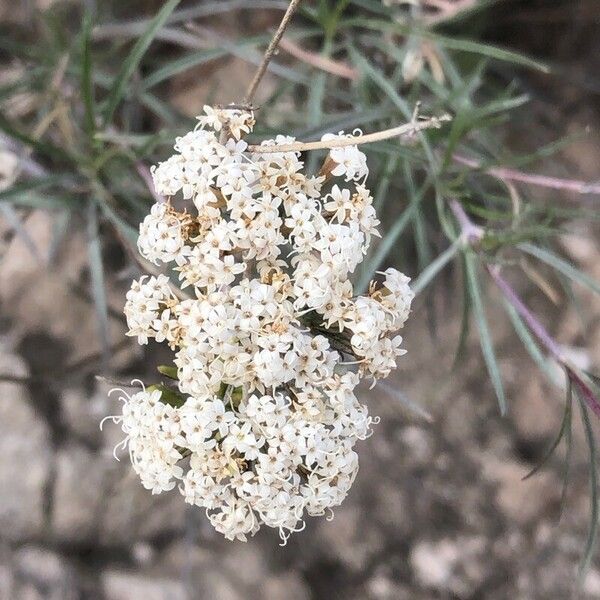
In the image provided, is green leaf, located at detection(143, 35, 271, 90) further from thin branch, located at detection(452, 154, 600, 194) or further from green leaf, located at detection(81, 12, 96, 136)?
thin branch, located at detection(452, 154, 600, 194)

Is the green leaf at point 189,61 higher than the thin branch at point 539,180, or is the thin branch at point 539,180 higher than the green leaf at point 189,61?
the green leaf at point 189,61

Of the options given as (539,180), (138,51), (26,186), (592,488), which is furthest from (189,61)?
(592,488)

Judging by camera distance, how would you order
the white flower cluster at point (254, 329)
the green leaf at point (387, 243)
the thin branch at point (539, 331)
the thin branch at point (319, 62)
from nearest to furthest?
the white flower cluster at point (254, 329), the thin branch at point (539, 331), the green leaf at point (387, 243), the thin branch at point (319, 62)

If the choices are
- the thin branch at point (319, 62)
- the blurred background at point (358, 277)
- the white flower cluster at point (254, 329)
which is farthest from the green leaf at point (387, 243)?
the white flower cluster at point (254, 329)

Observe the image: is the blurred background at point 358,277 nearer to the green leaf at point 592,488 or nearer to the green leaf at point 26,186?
the green leaf at point 26,186

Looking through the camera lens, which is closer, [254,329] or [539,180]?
[254,329]

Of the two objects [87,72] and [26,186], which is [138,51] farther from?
[26,186]

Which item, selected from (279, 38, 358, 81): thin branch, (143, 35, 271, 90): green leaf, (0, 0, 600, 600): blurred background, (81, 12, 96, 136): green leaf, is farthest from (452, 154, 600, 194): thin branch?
(81, 12, 96, 136): green leaf
